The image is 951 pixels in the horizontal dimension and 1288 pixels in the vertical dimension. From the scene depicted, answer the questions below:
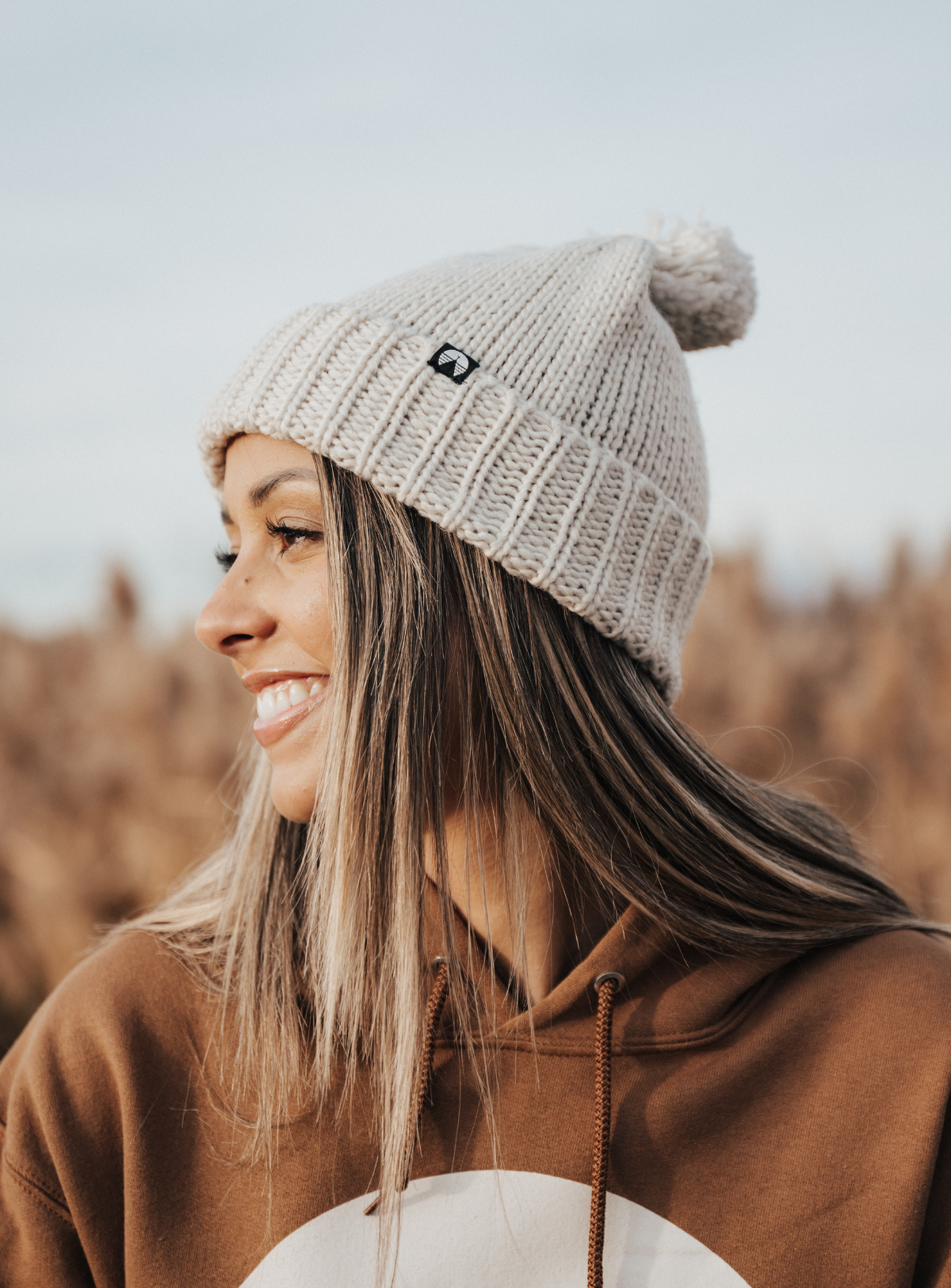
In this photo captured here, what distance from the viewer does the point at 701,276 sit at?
199cm

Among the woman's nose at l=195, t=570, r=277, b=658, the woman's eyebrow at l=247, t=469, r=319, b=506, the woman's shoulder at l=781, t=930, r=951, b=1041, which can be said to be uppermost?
the woman's eyebrow at l=247, t=469, r=319, b=506

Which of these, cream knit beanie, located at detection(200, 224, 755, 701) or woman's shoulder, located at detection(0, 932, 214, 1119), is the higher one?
cream knit beanie, located at detection(200, 224, 755, 701)

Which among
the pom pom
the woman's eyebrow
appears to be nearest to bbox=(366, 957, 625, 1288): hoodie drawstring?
the woman's eyebrow

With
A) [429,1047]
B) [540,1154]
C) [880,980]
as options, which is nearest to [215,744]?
[429,1047]

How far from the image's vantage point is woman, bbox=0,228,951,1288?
147 centimetres

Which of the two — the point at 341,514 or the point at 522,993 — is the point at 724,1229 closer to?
the point at 522,993

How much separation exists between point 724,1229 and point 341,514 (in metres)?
1.29

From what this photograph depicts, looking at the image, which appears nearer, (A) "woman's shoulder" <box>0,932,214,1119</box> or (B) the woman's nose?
(A) "woman's shoulder" <box>0,932,214,1119</box>

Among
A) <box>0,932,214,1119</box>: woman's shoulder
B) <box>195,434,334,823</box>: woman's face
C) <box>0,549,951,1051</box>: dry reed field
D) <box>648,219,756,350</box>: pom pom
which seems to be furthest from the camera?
<box>0,549,951,1051</box>: dry reed field

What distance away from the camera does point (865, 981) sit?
168 cm

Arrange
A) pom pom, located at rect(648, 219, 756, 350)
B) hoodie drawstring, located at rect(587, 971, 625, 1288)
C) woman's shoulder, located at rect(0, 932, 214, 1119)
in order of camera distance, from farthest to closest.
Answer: pom pom, located at rect(648, 219, 756, 350)
woman's shoulder, located at rect(0, 932, 214, 1119)
hoodie drawstring, located at rect(587, 971, 625, 1288)

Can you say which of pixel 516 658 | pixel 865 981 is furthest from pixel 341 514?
pixel 865 981

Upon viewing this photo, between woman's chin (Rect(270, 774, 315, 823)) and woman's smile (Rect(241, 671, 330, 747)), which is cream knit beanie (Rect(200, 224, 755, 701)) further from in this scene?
woman's chin (Rect(270, 774, 315, 823))

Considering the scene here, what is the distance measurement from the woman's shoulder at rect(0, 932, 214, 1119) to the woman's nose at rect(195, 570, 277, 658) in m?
0.57
